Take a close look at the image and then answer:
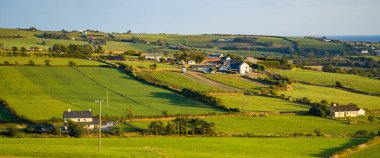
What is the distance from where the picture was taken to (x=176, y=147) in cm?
4859

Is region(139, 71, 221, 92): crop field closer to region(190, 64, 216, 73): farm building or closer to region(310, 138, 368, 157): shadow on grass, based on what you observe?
region(190, 64, 216, 73): farm building

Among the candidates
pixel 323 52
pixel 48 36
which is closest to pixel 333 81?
pixel 323 52

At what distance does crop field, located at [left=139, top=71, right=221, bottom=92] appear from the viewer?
288ft

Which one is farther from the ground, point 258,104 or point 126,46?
point 126,46

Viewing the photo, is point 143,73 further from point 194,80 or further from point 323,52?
point 323,52

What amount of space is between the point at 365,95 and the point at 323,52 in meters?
A: 106

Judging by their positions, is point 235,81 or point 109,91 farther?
point 235,81

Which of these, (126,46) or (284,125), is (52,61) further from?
(126,46)

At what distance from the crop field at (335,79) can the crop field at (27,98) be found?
46.2 m

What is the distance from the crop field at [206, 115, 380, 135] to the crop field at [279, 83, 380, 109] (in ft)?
43.2

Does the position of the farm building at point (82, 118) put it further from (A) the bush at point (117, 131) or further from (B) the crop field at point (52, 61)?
(B) the crop field at point (52, 61)

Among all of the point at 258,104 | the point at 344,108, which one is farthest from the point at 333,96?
the point at 258,104

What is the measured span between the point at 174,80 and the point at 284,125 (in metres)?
31.9

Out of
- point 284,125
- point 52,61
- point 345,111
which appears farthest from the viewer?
point 52,61
